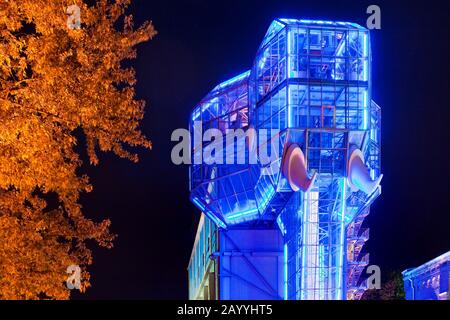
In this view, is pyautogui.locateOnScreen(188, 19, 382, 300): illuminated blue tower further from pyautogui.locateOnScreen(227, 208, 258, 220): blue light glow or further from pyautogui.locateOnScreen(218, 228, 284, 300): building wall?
pyautogui.locateOnScreen(218, 228, 284, 300): building wall

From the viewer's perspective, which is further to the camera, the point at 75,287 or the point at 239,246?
the point at 239,246

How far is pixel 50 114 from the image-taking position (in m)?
19.8

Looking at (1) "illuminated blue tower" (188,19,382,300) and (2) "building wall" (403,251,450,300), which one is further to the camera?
(2) "building wall" (403,251,450,300)

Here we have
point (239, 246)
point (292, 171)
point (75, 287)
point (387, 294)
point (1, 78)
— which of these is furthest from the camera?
point (387, 294)

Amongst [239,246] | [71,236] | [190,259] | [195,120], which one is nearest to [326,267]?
[239,246]

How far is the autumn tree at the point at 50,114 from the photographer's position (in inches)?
761

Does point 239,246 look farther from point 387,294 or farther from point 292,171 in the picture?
point 387,294

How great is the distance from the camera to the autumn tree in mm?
19328

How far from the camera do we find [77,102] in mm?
19719

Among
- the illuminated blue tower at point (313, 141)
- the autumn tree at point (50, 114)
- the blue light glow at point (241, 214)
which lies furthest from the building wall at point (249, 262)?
the autumn tree at point (50, 114)

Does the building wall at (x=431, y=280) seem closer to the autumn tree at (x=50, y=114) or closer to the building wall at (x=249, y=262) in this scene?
the building wall at (x=249, y=262)

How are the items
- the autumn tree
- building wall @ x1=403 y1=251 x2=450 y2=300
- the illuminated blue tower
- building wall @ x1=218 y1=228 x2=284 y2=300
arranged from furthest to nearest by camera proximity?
building wall @ x1=218 y1=228 x2=284 y2=300 → building wall @ x1=403 y1=251 x2=450 y2=300 → the illuminated blue tower → the autumn tree

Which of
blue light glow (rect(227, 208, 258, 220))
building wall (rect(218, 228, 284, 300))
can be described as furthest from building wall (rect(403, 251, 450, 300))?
blue light glow (rect(227, 208, 258, 220))

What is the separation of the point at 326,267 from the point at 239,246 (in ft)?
32.2
